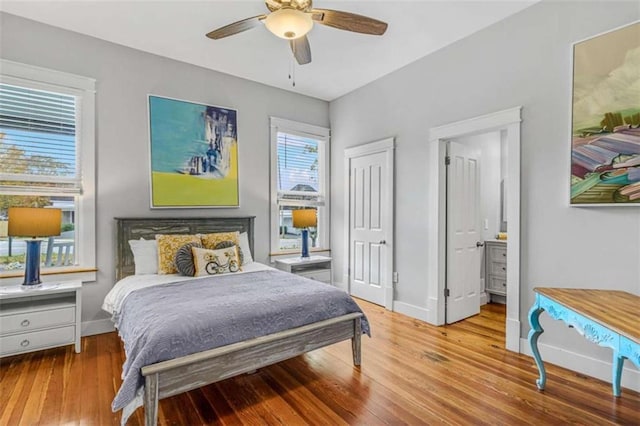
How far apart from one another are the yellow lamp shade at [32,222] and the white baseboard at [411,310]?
377 cm

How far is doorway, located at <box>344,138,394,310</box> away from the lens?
168 inches

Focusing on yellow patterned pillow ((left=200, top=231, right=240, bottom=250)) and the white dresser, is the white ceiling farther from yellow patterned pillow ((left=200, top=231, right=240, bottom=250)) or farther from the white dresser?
the white dresser

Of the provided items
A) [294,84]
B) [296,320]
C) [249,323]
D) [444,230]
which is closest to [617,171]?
[444,230]

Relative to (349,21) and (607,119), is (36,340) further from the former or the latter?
(607,119)

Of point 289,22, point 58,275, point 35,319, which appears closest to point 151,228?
point 58,275

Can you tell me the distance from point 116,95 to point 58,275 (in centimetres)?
198

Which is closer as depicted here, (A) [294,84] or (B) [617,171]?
(B) [617,171]

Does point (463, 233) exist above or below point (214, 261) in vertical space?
above

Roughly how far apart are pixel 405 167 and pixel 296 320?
2.52 meters

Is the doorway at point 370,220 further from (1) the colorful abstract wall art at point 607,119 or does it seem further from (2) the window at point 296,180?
(1) the colorful abstract wall art at point 607,119

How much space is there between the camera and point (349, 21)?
230 cm

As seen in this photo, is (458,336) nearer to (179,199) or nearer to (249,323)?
(249,323)

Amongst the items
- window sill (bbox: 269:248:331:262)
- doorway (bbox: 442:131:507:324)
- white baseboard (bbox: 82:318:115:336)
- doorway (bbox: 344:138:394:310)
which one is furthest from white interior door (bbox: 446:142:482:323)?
white baseboard (bbox: 82:318:115:336)

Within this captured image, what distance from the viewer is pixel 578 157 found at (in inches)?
102
